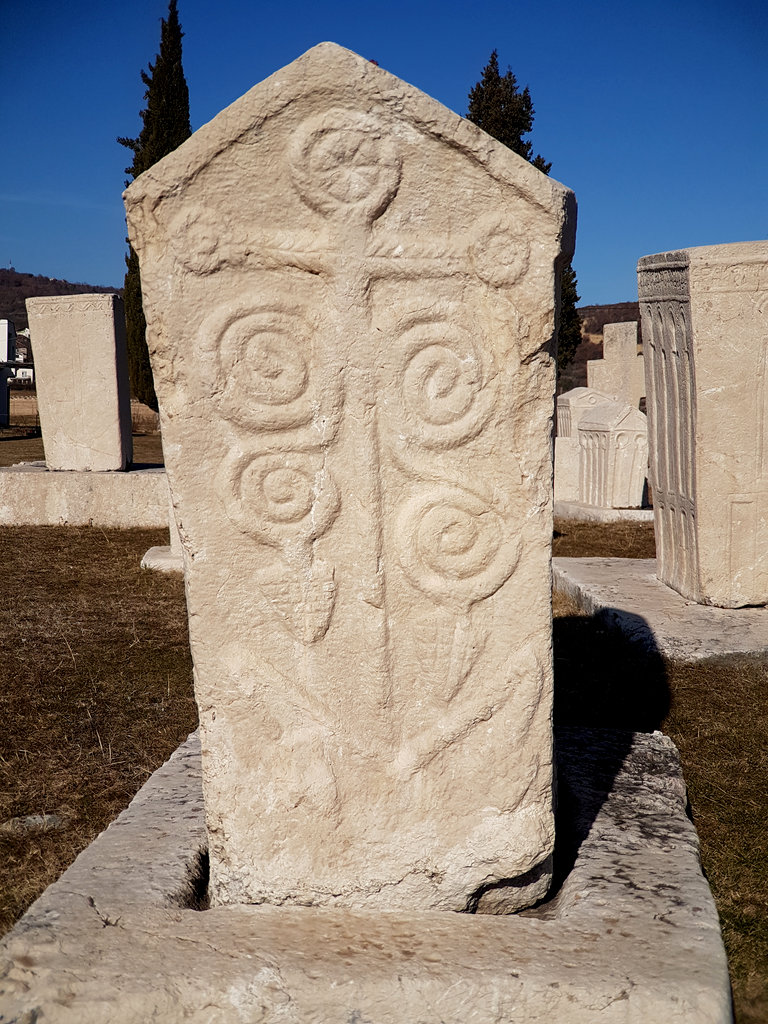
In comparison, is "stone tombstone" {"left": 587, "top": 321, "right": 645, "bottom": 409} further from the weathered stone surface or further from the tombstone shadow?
the tombstone shadow

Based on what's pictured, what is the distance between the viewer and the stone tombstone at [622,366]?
48.6 ft

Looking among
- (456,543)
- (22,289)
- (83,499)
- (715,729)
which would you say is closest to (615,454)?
(83,499)

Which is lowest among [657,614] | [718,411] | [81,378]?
[657,614]

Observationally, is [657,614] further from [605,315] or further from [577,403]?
[605,315]

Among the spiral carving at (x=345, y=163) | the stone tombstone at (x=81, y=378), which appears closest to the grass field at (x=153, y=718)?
the spiral carving at (x=345, y=163)

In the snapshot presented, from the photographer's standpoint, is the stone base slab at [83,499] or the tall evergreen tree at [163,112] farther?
the tall evergreen tree at [163,112]

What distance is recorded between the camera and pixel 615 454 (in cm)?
880

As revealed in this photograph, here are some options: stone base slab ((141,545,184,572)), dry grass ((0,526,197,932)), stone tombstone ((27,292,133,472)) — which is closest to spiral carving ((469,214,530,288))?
dry grass ((0,526,197,932))

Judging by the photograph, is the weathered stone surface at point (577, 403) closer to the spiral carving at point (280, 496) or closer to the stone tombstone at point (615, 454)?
the stone tombstone at point (615, 454)

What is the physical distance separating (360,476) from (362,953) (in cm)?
92

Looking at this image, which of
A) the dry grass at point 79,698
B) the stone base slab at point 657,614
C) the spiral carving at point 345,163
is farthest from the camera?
the stone base slab at point 657,614

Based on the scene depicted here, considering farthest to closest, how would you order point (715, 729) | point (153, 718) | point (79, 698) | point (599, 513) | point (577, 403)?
point (577, 403)
point (599, 513)
point (79, 698)
point (153, 718)
point (715, 729)

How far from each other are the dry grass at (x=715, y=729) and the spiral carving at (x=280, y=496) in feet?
4.76

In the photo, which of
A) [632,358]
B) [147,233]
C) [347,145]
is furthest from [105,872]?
[632,358]
